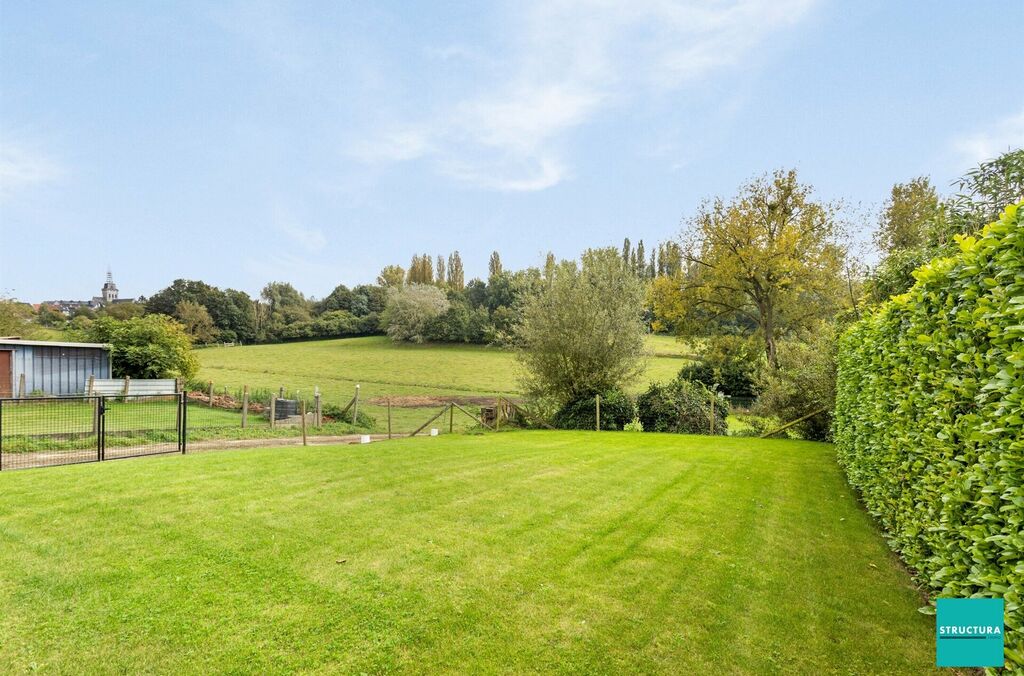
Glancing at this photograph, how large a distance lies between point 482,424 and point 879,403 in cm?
1482

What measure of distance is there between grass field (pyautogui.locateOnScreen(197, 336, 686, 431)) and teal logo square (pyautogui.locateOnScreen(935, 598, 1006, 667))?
1862 centimetres

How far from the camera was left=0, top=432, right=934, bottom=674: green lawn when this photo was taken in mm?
2861

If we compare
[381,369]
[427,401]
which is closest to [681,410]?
[427,401]

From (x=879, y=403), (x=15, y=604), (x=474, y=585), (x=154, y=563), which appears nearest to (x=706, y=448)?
(x=879, y=403)

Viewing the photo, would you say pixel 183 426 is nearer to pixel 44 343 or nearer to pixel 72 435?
pixel 72 435

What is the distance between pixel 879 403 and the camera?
518 cm

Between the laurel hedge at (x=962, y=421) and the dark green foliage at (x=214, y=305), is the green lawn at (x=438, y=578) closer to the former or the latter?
the laurel hedge at (x=962, y=421)

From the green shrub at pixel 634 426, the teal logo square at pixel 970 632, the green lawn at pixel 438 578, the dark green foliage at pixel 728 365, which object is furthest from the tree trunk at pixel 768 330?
the teal logo square at pixel 970 632

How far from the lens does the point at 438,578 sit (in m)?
3.84

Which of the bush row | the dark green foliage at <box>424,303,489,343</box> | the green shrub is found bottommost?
the green shrub

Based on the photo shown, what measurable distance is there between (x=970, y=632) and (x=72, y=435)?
15.7 meters

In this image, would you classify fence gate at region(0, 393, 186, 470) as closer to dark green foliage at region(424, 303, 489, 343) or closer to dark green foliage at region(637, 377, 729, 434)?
dark green foliage at region(637, 377, 729, 434)

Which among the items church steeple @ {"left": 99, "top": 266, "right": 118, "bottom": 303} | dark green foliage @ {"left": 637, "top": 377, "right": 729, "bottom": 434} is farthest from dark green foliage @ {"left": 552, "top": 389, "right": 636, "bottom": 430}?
church steeple @ {"left": 99, "top": 266, "right": 118, "bottom": 303}

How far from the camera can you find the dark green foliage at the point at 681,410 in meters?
17.0
